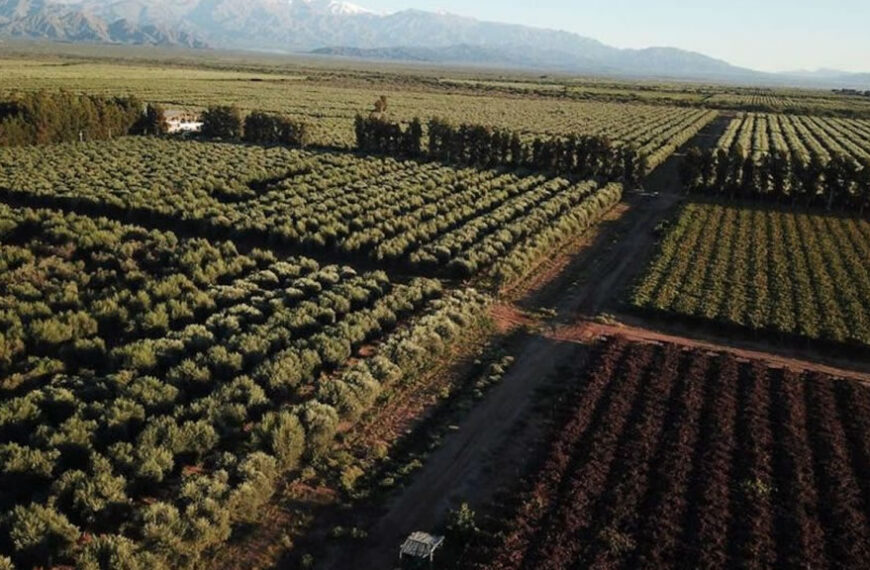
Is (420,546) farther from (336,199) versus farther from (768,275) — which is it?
(336,199)

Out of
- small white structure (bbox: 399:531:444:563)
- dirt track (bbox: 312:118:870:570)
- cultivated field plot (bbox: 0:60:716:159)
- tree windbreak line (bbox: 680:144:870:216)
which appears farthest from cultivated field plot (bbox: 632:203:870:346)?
cultivated field plot (bbox: 0:60:716:159)

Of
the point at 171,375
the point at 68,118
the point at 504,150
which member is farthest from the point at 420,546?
the point at 68,118

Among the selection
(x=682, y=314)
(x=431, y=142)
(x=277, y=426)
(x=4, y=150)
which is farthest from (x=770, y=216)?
(x=4, y=150)

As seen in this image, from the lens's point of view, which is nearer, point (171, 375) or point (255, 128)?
point (171, 375)

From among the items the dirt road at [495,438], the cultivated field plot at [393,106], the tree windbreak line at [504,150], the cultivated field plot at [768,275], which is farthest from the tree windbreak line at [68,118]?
the cultivated field plot at [768,275]

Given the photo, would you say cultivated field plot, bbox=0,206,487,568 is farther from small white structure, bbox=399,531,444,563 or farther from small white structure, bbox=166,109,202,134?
small white structure, bbox=166,109,202,134

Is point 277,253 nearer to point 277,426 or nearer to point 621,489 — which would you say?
point 277,426
